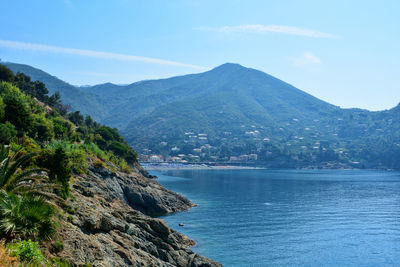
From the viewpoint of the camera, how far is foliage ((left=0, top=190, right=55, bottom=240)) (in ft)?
53.0

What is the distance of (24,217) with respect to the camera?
16844 millimetres

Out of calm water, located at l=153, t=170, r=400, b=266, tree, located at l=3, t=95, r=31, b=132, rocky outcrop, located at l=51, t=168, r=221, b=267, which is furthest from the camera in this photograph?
tree, located at l=3, t=95, r=31, b=132

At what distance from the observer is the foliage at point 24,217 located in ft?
53.0

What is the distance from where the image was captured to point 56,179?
2623 cm

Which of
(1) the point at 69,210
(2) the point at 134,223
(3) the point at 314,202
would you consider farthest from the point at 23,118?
(3) the point at 314,202

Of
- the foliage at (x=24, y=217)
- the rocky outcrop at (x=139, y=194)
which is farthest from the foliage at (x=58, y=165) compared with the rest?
the rocky outcrop at (x=139, y=194)

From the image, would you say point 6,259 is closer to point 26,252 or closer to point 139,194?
point 26,252

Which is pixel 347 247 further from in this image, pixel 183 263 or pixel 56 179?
pixel 56 179

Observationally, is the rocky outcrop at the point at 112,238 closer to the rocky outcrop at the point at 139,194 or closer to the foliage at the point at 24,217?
the rocky outcrop at the point at 139,194

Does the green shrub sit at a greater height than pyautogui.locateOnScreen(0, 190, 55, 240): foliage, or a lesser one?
lesser

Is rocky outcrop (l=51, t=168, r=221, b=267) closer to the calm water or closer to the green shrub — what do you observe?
the green shrub

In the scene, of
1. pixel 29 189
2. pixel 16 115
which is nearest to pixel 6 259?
pixel 29 189

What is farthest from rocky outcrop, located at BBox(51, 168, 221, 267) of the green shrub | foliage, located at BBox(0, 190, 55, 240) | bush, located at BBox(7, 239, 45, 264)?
bush, located at BBox(7, 239, 45, 264)

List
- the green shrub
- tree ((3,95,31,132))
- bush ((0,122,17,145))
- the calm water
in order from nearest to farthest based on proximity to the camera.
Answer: the green shrub < bush ((0,122,17,145)) < the calm water < tree ((3,95,31,132))
